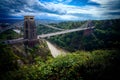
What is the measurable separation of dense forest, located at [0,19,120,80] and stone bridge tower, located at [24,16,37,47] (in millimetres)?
118

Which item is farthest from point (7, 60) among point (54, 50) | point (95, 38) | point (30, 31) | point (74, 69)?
point (95, 38)

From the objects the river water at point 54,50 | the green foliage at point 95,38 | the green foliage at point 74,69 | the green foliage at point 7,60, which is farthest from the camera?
the green foliage at point 95,38

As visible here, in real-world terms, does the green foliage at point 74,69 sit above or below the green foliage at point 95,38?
below

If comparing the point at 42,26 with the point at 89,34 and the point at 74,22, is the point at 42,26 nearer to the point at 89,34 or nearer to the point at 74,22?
the point at 74,22

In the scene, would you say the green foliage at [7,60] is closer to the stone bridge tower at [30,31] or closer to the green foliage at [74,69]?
the green foliage at [74,69]

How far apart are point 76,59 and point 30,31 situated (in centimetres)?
114

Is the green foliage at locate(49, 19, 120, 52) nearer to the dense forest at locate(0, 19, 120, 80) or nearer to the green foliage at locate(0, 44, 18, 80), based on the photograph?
the dense forest at locate(0, 19, 120, 80)

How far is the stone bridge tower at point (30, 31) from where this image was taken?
149 inches

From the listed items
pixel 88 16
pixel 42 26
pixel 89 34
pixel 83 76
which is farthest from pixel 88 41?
pixel 42 26

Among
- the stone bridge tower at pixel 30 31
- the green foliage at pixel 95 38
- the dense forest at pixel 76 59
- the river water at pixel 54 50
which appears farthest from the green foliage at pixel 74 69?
the stone bridge tower at pixel 30 31

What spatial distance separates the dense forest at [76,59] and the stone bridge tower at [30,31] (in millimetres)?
118

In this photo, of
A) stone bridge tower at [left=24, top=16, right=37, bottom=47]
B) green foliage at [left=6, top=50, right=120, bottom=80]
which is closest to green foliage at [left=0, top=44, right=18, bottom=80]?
green foliage at [left=6, top=50, right=120, bottom=80]

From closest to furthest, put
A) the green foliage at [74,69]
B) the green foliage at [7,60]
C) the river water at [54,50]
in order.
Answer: the green foliage at [7,60] < the green foliage at [74,69] < the river water at [54,50]

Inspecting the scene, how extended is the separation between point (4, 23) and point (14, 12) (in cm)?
31
